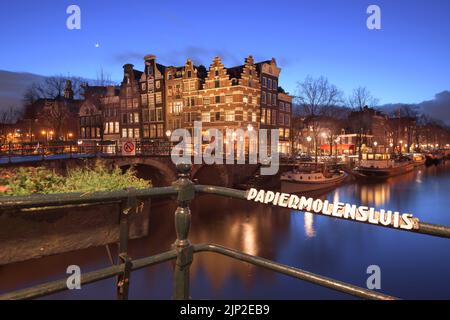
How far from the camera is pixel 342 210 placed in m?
1.94

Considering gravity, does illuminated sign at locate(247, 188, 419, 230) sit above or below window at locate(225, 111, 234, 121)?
below

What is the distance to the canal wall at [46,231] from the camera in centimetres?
569

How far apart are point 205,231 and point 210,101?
28.3 m

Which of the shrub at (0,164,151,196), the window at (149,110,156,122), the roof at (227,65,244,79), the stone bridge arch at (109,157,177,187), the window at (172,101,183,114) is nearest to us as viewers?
the shrub at (0,164,151,196)

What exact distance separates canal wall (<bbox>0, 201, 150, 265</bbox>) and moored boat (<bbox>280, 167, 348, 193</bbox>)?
88.2 ft

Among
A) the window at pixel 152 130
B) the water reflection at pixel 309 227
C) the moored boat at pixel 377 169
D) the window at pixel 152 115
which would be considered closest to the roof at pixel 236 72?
the window at pixel 152 115

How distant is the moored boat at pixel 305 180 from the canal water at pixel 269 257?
7.05 meters

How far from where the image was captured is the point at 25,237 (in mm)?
5961

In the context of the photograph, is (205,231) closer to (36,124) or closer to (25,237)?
(25,237)

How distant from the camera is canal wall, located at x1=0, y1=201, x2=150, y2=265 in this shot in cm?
569

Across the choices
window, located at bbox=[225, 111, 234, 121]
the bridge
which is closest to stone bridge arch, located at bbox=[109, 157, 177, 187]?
the bridge

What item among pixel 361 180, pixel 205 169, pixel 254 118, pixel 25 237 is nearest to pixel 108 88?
pixel 254 118

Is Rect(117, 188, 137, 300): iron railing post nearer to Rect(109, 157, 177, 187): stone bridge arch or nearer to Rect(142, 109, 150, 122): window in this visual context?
Rect(109, 157, 177, 187): stone bridge arch

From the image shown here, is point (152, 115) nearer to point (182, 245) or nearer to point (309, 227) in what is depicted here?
point (309, 227)
